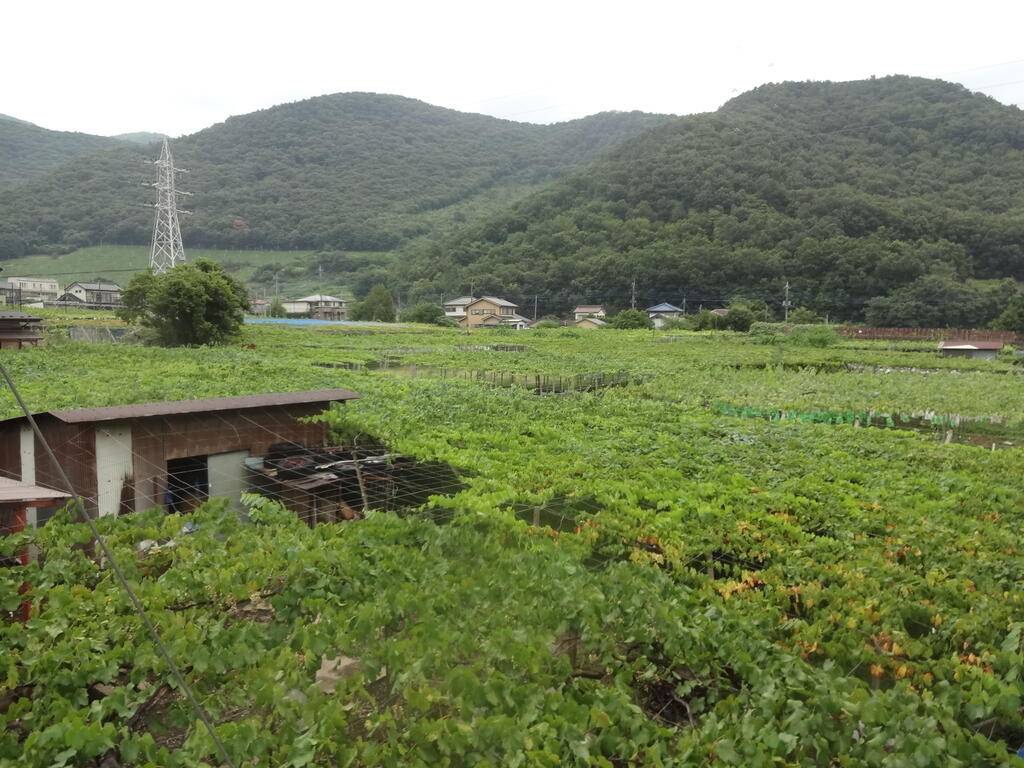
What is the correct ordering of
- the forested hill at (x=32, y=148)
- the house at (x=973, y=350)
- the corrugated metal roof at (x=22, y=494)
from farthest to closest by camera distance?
1. the forested hill at (x=32, y=148)
2. the house at (x=973, y=350)
3. the corrugated metal roof at (x=22, y=494)

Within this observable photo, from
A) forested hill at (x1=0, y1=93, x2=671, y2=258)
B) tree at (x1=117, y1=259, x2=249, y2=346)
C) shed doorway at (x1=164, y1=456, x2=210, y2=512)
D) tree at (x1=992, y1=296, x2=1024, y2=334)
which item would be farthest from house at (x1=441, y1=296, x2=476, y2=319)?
shed doorway at (x1=164, y1=456, x2=210, y2=512)

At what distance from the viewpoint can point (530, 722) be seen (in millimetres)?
3396

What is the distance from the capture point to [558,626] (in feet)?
13.8

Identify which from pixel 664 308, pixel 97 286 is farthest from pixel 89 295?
pixel 664 308

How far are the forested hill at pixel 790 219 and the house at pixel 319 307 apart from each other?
382 inches

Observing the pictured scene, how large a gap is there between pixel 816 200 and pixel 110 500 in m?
77.4

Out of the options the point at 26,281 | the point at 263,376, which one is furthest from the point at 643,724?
the point at 26,281

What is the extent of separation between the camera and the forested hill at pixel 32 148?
87562mm

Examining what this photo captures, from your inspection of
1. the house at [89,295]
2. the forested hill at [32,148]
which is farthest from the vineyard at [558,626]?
the forested hill at [32,148]

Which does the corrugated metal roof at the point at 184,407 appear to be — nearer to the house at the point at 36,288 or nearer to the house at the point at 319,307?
the house at the point at 36,288

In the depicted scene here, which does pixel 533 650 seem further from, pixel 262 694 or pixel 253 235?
pixel 253 235

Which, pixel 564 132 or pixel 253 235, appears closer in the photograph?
pixel 253 235

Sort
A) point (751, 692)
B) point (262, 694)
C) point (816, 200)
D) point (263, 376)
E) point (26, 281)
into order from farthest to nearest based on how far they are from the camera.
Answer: point (816, 200) < point (26, 281) < point (263, 376) < point (751, 692) < point (262, 694)

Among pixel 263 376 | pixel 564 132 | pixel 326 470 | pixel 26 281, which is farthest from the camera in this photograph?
pixel 564 132
